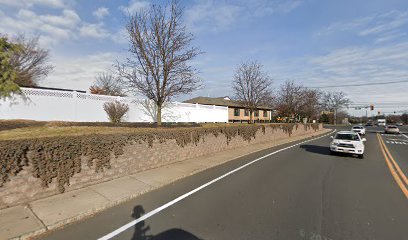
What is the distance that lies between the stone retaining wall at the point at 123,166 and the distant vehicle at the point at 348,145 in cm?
643

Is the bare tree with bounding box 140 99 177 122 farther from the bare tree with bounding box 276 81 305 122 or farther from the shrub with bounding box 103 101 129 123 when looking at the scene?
the bare tree with bounding box 276 81 305 122

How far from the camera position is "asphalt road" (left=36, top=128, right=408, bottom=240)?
431 centimetres

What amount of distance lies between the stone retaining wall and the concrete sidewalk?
0.61 feet

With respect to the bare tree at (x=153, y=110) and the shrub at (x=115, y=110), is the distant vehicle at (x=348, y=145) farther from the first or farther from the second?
the shrub at (x=115, y=110)

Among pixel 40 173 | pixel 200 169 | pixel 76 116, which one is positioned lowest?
pixel 200 169

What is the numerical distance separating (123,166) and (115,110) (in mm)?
11097

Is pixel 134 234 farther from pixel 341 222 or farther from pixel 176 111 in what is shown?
pixel 176 111

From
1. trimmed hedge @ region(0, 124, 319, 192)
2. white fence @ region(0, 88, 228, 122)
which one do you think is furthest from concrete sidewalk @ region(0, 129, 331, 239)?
white fence @ region(0, 88, 228, 122)

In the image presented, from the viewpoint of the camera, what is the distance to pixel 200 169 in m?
10.1

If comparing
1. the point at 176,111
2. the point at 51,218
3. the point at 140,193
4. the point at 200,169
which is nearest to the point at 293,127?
the point at 176,111

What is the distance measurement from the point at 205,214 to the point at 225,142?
11.2 meters

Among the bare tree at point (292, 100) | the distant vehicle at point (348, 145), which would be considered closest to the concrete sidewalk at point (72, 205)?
the distant vehicle at point (348, 145)

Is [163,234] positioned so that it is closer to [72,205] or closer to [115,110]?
[72,205]

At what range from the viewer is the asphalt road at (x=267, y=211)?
4.31 meters
